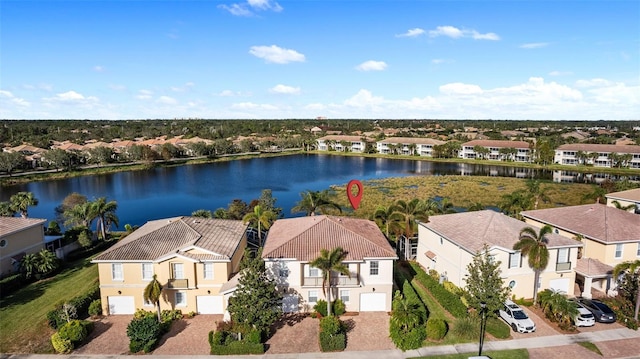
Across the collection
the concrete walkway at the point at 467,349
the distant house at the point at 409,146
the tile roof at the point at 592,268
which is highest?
the distant house at the point at 409,146

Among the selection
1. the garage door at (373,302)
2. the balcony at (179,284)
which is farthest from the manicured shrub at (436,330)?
the balcony at (179,284)

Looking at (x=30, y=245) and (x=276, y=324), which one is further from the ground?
(x=30, y=245)

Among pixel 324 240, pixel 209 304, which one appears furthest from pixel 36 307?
pixel 324 240

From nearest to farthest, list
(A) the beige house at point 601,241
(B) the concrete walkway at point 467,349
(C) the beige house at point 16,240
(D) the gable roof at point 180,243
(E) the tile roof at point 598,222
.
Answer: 1. (B) the concrete walkway at point 467,349
2. (D) the gable roof at point 180,243
3. (A) the beige house at point 601,241
4. (E) the tile roof at point 598,222
5. (C) the beige house at point 16,240

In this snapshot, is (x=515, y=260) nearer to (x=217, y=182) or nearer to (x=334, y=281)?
(x=334, y=281)

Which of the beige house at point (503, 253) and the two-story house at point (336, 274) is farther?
the beige house at point (503, 253)

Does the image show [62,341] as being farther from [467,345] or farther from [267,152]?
[267,152]

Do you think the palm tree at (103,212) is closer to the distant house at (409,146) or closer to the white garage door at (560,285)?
the white garage door at (560,285)

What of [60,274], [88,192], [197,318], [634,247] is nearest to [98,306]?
[197,318]

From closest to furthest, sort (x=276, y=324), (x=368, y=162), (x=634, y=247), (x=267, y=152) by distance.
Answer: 1. (x=276, y=324)
2. (x=634, y=247)
3. (x=368, y=162)
4. (x=267, y=152)
